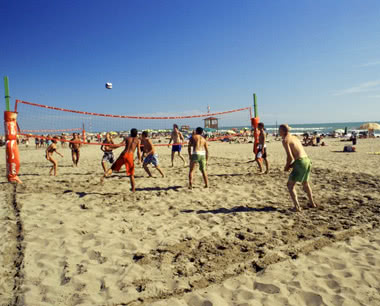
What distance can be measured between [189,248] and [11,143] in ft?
18.2

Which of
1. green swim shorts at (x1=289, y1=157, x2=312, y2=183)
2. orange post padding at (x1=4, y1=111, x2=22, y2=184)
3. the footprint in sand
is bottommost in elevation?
the footprint in sand

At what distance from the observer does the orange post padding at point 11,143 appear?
6117 mm

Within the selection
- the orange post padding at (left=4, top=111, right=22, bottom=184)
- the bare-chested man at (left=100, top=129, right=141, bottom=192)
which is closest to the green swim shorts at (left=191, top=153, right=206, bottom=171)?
the bare-chested man at (left=100, top=129, right=141, bottom=192)

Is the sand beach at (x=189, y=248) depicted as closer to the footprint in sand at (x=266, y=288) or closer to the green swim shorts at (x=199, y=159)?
the footprint in sand at (x=266, y=288)

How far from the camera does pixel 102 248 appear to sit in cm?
309

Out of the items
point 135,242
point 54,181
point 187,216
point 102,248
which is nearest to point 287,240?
point 187,216

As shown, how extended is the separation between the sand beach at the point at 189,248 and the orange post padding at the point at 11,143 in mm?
1324

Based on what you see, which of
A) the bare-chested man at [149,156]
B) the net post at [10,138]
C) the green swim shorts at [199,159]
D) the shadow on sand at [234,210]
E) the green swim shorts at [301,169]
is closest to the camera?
the green swim shorts at [301,169]

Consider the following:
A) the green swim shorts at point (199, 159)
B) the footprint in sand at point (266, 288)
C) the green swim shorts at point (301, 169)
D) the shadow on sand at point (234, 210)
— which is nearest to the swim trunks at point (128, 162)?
the green swim shorts at point (199, 159)

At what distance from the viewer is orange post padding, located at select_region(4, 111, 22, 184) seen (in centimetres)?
612

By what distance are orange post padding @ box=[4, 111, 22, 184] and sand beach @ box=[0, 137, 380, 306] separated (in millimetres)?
1324

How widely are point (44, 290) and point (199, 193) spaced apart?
362cm

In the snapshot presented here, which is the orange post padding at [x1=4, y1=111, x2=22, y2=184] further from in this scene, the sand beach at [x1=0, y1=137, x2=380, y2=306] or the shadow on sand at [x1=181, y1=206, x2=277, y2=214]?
the shadow on sand at [x1=181, y1=206, x2=277, y2=214]

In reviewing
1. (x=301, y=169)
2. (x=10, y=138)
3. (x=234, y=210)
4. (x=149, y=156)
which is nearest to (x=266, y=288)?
(x=234, y=210)
